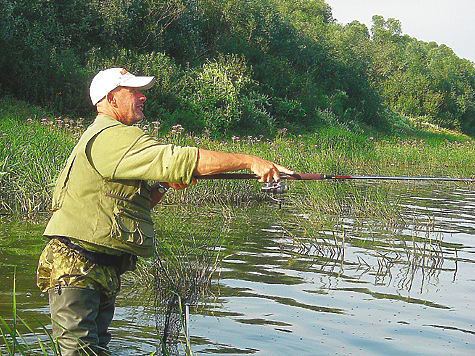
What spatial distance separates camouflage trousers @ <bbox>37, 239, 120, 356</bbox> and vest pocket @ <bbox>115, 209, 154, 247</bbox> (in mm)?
264

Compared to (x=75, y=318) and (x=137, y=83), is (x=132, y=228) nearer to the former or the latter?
(x=75, y=318)

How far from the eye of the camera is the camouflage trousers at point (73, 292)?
348cm

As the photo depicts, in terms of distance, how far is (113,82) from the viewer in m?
3.79

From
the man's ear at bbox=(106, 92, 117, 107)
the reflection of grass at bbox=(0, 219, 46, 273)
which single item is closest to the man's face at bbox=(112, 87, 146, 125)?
the man's ear at bbox=(106, 92, 117, 107)

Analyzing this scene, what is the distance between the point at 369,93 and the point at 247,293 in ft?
131

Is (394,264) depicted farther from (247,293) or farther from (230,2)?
(230,2)

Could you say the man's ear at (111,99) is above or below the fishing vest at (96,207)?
above

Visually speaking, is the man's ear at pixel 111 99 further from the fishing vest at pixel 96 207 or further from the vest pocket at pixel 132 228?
the vest pocket at pixel 132 228

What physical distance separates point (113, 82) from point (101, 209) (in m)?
0.78

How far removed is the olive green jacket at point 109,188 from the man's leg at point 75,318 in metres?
0.30

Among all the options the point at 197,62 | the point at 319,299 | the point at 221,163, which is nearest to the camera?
the point at 221,163

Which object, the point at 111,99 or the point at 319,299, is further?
the point at 319,299

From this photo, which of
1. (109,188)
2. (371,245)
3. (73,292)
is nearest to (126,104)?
(109,188)

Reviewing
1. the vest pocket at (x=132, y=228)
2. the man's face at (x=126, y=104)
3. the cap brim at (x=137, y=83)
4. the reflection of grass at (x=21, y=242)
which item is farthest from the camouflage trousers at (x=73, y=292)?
the reflection of grass at (x=21, y=242)
